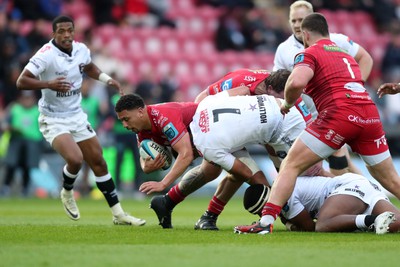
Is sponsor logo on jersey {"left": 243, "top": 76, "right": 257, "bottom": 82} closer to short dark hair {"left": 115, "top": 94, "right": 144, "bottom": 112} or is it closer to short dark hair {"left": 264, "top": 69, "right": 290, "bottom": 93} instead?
short dark hair {"left": 264, "top": 69, "right": 290, "bottom": 93}

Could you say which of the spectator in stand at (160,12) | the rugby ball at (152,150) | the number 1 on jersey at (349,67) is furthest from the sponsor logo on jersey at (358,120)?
the spectator in stand at (160,12)

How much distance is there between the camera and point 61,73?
456 inches

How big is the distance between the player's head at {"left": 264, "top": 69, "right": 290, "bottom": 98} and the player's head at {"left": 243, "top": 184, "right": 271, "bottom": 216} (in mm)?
1215

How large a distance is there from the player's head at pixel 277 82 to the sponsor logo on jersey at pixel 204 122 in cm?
99

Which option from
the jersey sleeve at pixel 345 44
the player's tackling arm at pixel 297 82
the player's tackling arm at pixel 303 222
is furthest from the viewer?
the jersey sleeve at pixel 345 44

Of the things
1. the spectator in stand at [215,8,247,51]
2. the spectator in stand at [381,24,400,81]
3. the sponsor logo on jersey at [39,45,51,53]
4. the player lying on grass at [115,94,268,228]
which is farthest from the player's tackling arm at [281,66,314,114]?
the spectator in stand at [381,24,400,81]

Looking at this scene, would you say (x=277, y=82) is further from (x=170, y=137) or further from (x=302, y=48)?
(x=302, y=48)

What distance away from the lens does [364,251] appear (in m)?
7.36

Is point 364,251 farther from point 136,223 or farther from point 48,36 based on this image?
point 48,36

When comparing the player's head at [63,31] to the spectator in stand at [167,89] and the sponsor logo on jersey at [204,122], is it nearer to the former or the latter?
the sponsor logo on jersey at [204,122]

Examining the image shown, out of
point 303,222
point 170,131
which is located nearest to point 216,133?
point 170,131

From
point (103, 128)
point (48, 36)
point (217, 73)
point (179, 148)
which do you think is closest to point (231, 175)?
point (179, 148)

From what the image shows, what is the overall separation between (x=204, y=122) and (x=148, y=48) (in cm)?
1367

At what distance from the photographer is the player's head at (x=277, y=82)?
9.89 meters
